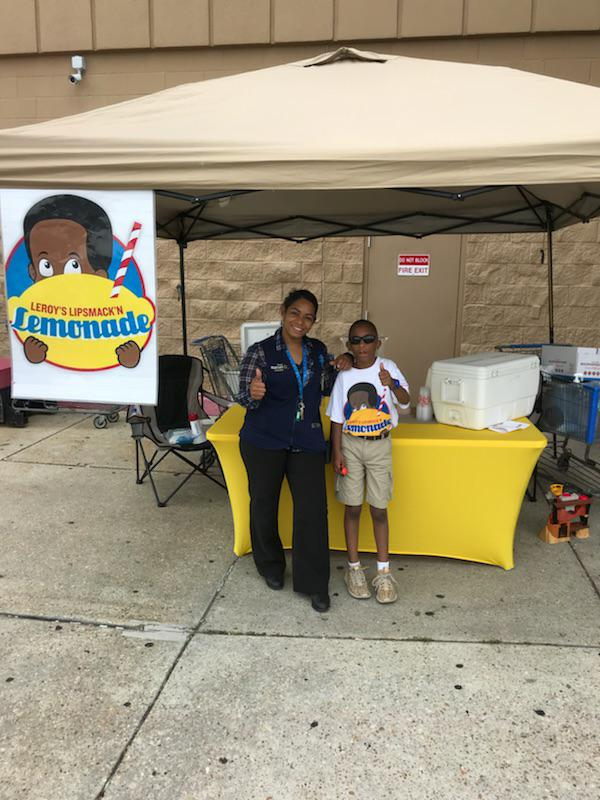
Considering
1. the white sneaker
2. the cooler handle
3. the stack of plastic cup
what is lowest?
the white sneaker

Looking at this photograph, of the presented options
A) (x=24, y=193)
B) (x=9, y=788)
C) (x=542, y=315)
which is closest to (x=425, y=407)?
(x=24, y=193)

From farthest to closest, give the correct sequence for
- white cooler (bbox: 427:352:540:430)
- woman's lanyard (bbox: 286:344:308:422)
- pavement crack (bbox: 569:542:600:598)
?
white cooler (bbox: 427:352:540:430) < pavement crack (bbox: 569:542:600:598) < woman's lanyard (bbox: 286:344:308:422)

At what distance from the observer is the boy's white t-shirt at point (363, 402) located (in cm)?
323

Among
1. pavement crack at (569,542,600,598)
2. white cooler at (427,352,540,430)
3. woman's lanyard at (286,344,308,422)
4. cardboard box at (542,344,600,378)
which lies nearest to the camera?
woman's lanyard at (286,344,308,422)

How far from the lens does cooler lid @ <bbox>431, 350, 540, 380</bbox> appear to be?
353cm

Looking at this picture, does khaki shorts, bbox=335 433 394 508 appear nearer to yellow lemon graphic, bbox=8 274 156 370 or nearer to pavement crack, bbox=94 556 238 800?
pavement crack, bbox=94 556 238 800

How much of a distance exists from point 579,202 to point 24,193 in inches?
140

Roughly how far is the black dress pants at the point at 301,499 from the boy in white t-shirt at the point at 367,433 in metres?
0.17

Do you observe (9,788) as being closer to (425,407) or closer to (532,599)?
(532,599)

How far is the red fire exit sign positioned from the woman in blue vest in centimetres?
416

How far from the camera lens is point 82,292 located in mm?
2938

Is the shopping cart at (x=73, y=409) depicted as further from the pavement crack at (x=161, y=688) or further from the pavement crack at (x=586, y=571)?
the pavement crack at (x=586, y=571)

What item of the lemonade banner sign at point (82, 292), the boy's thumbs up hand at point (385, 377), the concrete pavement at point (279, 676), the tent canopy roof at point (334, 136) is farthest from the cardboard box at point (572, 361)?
the lemonade banner sign at point (82, 292)

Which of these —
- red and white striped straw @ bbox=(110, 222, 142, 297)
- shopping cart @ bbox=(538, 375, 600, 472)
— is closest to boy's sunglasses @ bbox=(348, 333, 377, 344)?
red and white striped straw @ bbox=(110, 222, 142, 297)
